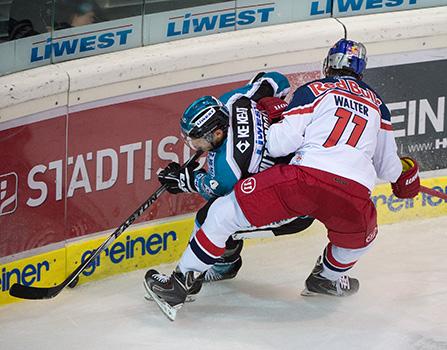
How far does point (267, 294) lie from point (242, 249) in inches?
17.0

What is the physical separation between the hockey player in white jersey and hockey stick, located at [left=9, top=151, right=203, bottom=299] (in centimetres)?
31

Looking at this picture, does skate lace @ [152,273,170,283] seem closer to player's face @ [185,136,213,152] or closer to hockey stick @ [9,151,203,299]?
hockey stick @ [9,151,203,299]

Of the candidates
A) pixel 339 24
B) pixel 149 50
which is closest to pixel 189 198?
pixel 149 50

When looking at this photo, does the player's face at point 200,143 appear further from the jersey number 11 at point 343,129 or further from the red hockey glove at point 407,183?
the red hockey glove at point 407,183

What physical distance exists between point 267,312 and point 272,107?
80 cm

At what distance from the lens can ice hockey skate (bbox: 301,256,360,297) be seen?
4922mm

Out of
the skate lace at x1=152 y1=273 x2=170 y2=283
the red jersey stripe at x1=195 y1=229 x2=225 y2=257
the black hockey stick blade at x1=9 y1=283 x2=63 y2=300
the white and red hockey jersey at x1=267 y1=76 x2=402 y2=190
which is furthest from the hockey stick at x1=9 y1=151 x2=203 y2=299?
the white and red hockey jersey at x1=267 y1=76 x2=402 y2=190

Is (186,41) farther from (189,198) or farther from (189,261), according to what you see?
(189,261)

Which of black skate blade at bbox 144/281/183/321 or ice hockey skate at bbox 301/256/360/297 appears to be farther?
ice hockey skate at bbox 301/256/360/297

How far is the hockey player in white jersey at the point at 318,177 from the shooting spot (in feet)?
14.6

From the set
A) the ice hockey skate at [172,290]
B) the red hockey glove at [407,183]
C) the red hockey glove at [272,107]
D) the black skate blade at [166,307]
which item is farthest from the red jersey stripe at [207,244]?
the red hockey glove at [407,183]

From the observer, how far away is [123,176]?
5086 mm

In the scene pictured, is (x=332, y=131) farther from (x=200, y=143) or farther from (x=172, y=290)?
(x=172, y=290)

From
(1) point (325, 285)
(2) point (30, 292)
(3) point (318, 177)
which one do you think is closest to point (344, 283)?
(1) point (325, 285)
